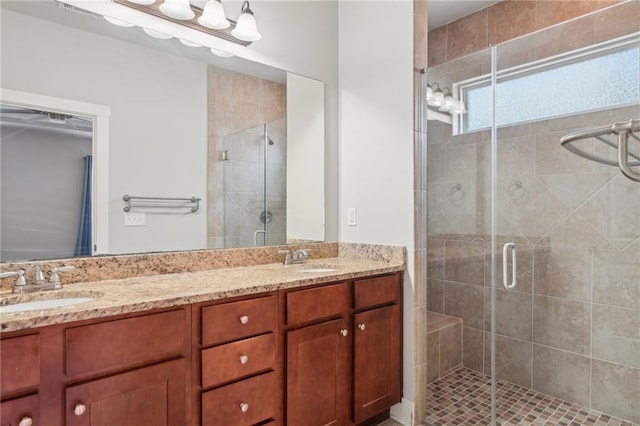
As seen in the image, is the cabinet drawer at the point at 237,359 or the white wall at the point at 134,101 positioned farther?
the white wall at the point at 134,101

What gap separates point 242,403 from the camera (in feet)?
4.89

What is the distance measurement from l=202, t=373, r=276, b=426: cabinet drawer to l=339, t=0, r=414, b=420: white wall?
3.15 feet

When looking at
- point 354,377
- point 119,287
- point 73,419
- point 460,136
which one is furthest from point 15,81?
point 460,136

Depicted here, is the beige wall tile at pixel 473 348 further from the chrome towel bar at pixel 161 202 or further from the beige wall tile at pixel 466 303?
the chrome towel bar at pixel 161 202

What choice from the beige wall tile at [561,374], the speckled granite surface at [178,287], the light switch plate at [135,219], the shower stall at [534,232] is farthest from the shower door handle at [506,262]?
the light switch plate at [135,219]

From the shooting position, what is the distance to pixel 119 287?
1.50m

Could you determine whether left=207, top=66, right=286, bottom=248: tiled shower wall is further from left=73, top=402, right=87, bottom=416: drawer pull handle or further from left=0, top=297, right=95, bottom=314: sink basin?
left=73, top=402, right=87, bottom=416: drawer pull handle

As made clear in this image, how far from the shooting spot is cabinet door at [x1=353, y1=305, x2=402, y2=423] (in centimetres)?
193

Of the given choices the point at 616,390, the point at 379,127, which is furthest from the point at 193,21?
the point at 616,390

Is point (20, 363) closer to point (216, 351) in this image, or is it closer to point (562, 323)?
point (216, 351)

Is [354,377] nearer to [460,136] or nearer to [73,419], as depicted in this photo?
[73,419]

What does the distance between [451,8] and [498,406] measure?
301 centimetres

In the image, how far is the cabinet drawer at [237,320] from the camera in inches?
54.9

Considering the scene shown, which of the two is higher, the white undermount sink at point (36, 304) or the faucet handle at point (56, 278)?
the faucet handle at point (56, 278)
